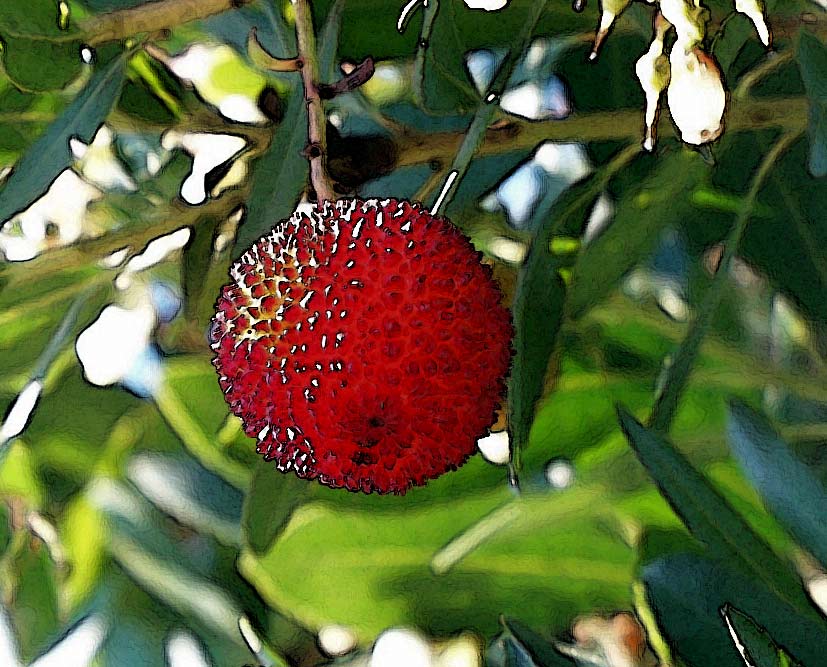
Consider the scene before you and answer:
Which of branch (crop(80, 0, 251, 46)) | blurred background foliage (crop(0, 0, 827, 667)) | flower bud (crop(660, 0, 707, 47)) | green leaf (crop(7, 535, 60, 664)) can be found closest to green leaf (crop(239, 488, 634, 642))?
blurred background foliage (crop(0, 0, 827, 667))

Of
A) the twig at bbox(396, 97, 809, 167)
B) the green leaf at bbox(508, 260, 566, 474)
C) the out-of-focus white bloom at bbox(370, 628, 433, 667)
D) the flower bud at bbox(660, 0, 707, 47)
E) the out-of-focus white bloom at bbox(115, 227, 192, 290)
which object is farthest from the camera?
the out-of-focus white bloom at bbox(370, 628, 433, 667)

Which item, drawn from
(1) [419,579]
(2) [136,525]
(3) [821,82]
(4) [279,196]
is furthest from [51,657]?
(3) [821,82]

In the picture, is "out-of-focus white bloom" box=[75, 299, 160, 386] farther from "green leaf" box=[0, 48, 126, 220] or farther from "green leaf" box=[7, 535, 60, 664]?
"green leaf" box=[0, 48, 126, 220]

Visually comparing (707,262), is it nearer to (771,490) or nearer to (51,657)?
(771,490)

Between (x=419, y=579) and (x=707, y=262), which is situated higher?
(x=707, y=262)

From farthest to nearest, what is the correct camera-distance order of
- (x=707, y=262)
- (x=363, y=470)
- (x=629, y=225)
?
(x=707, y=262) → (x=629, y=225) → (x=363, y=470)

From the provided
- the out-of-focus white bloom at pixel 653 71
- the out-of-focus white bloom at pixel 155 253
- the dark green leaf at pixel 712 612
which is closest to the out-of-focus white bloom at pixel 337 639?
the out-of-focus white bloom at pixel 155 253

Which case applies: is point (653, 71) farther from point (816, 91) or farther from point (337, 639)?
point (337, 639)

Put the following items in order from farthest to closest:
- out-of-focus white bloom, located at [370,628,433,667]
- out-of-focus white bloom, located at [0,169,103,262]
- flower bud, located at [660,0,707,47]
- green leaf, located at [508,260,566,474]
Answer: out-of-focus white bloom, located at [370,628,433,667] → out-of-focus white bloom, located at [0,169,103,262] → green leaf, located at [508,260,566,474] → flower bud, located at [660,0,707,47]
